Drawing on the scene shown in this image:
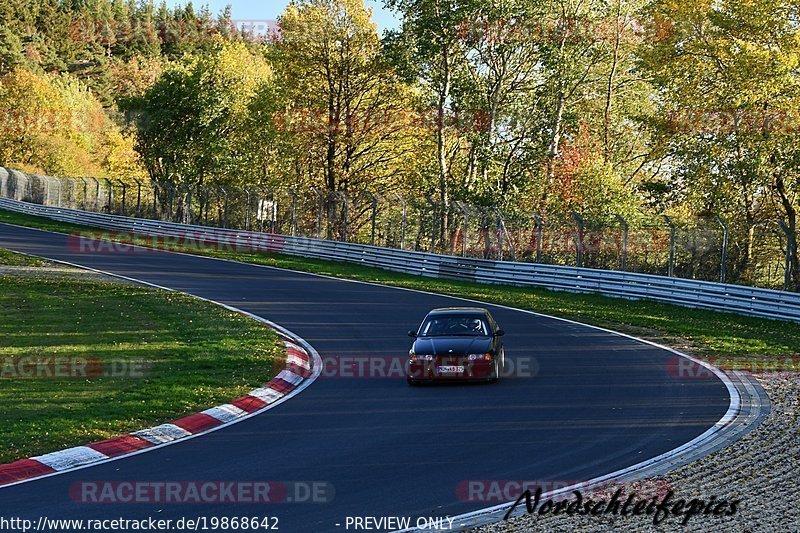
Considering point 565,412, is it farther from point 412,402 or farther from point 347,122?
point 347,122

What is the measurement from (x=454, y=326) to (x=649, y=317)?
31.6ft

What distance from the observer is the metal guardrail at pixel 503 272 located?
86.9 ft

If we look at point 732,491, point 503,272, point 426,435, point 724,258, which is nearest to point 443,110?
point 503,272

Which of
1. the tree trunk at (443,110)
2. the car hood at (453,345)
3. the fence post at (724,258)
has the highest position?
the tree trunk at (443,110)

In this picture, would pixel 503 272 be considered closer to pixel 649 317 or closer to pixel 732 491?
pixel 649 317

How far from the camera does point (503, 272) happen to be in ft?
111

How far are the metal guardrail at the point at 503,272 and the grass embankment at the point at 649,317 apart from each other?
47 centimetres

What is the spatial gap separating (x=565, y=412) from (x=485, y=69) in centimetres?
3577

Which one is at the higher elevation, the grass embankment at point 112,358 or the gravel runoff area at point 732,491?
the gravel runoff area at point 732,491

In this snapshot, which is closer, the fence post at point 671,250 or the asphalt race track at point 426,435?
the asphalt race track at point 426,435

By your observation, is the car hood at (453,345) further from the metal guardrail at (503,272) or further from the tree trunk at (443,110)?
the tree trunk at (443,110)

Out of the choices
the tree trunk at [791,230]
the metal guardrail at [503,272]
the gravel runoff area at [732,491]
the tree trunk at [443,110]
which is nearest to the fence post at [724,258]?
the metal guardrail at [503,272]

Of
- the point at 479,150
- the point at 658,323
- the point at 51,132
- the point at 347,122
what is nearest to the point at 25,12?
the point at 51,132

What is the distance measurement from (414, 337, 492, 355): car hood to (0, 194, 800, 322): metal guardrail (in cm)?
1239
